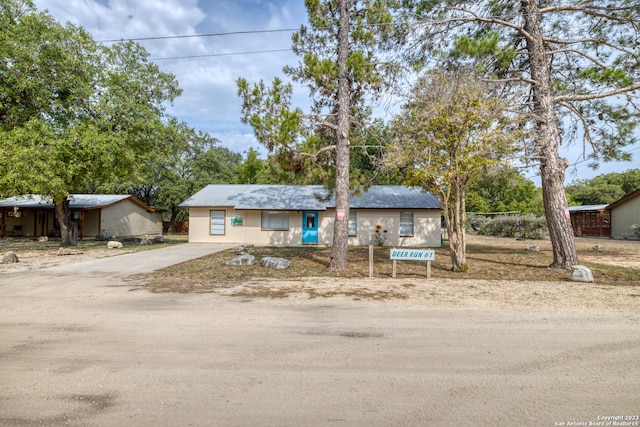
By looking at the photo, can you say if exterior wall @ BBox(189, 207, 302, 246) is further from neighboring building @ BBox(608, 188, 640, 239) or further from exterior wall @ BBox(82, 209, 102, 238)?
neighboring building @ BBox(608, 188, 640, 239)

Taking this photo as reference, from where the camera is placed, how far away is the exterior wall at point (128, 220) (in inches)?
1041

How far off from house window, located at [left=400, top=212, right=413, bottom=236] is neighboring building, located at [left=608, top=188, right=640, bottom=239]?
18692 millimetres

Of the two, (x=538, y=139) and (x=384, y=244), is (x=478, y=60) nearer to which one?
(x=538, y=139)

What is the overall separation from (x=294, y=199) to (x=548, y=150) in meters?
13.6

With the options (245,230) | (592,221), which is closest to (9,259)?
(245,230)

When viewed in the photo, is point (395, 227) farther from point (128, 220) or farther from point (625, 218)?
point (128, 220)

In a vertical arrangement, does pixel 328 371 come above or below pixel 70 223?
below

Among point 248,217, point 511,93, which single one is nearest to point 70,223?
point 248,217

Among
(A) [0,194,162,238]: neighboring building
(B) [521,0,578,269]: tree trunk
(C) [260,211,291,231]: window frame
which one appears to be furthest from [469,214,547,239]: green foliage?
(A) [0,194,162,238]: neighboring building

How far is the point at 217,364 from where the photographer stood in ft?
11.9

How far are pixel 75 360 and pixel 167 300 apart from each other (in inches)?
110

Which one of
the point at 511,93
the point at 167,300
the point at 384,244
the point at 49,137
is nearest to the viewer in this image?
A: the point at 167,300

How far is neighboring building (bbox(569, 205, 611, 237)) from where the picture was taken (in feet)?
95.8

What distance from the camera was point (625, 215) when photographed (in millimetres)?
26672
